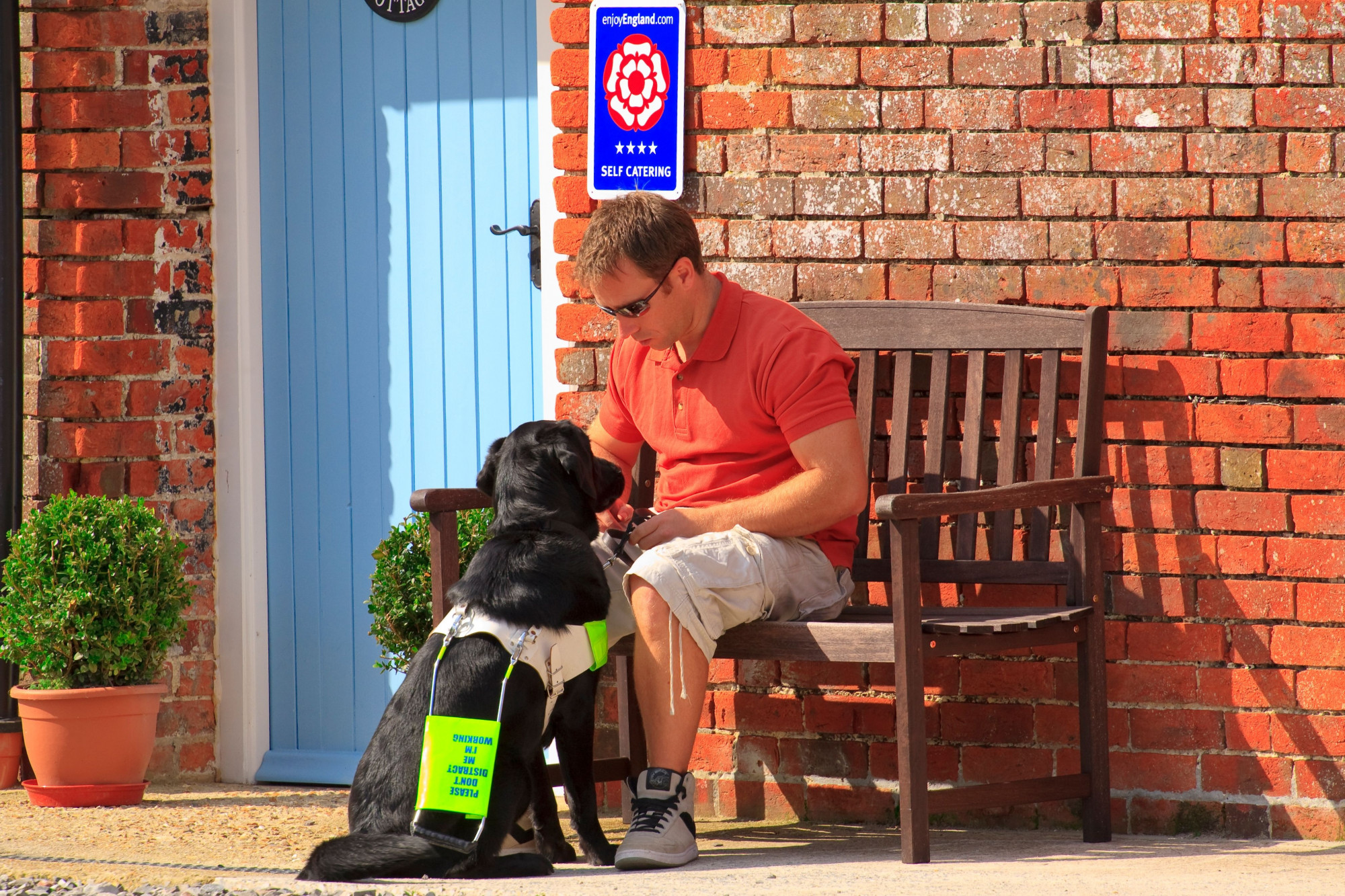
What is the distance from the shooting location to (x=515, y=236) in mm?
4066

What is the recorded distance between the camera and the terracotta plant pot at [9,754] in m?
3.88

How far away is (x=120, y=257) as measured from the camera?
Result: 160 inches

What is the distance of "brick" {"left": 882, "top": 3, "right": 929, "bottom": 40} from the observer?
3.41 metres

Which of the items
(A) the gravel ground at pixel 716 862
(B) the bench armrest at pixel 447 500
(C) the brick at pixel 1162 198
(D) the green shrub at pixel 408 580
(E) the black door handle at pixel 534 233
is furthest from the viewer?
(E) the black door handle at pixel 534 233

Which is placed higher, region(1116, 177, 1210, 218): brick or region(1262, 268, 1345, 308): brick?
region(1116, 177, 1210, 218): brick

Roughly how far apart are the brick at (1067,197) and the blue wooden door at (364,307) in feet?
4.84

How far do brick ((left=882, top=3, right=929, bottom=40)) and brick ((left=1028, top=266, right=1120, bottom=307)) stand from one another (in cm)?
66

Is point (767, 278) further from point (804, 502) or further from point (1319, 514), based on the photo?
point (1319, 514)

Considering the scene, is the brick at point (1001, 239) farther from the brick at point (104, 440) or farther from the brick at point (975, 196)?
the brick at point (104, 440)

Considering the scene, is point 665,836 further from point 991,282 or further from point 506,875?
point 991,282

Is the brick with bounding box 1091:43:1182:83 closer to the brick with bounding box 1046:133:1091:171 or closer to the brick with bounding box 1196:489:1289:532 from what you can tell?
the brick with bounding box 1046:133:1091:171

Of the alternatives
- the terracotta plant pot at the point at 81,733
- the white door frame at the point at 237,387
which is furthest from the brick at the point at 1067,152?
the terracotta plant pot at the point at 81,733

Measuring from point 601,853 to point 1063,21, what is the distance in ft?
7.34

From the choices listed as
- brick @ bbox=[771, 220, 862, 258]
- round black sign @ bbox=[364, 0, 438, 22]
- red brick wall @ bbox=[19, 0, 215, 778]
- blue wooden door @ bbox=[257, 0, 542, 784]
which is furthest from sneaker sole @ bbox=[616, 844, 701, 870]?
round black sign @ bbox=[364, 0, 438, 22]
